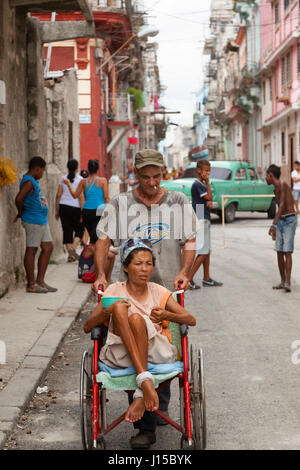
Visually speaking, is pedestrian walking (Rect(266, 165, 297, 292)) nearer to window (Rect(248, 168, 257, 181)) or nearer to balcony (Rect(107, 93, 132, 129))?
window (Rect(248, 168, 257, 181))

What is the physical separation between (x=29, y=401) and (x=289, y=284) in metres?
5.37

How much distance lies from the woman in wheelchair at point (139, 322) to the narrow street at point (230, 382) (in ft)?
1.92

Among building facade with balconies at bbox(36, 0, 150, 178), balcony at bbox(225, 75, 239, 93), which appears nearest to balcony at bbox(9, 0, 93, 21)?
building facade with balconies at bbox(36, 0, 150, 178)

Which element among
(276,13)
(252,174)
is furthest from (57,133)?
(276,13)

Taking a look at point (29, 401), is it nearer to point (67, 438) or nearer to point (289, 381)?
point (67, 438)

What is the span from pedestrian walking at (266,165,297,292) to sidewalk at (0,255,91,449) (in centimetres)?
264

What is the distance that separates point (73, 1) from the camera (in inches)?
426

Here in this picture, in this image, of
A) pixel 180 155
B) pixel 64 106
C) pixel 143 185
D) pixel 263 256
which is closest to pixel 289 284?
pixel 263 256

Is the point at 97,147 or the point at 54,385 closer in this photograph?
the point at 54,385

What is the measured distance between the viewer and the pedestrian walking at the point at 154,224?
4684 mm

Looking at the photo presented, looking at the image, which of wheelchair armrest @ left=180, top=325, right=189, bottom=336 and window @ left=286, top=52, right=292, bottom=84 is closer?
wheelchair armrest @ left=180, top=325, right=189, bottom=336

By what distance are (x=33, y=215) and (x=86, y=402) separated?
5.57 metres

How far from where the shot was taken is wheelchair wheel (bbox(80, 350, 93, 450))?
13.0 ft

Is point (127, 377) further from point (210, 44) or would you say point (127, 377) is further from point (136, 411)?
point (210, 44)
